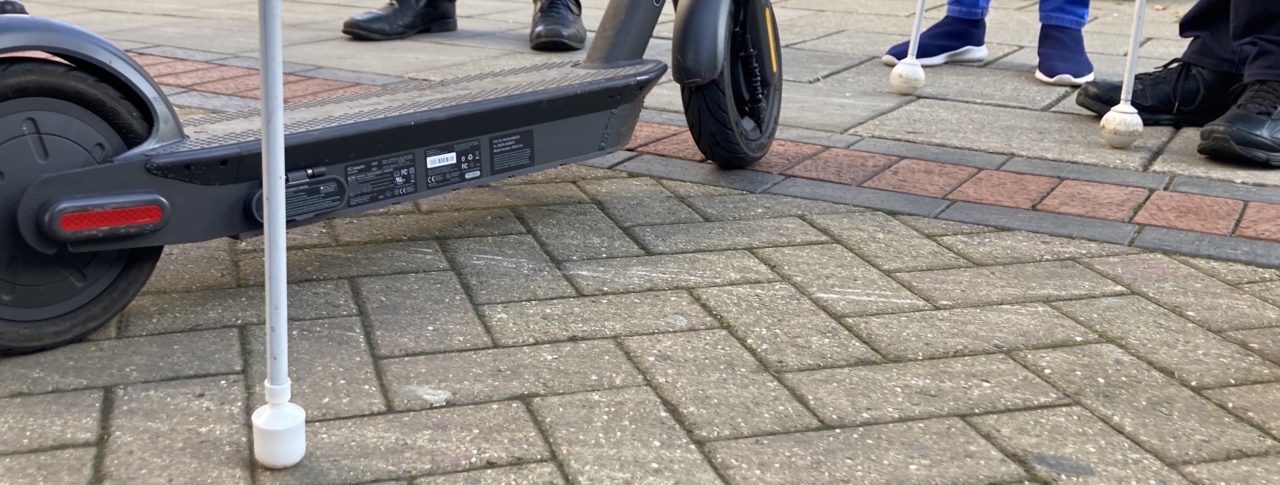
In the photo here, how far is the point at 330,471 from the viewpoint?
5.32ft

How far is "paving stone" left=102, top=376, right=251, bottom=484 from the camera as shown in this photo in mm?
1614

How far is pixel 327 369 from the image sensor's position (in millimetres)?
1939

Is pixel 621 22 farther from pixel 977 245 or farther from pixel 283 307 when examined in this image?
pixel 283 307

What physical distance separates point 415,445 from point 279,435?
0.19m

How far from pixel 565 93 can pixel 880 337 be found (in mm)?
837

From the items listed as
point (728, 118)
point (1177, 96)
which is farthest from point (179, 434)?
point (1177, 96)

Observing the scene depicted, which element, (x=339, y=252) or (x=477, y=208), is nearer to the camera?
(x=339, y=252)

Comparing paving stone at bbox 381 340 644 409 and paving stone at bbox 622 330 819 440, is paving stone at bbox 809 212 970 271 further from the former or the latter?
paving stone at bbox 381 340 644 409

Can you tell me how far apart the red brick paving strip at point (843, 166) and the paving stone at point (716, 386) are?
1.08 meters

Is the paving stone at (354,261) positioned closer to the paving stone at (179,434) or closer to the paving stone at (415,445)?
the paving stone at (179,434)

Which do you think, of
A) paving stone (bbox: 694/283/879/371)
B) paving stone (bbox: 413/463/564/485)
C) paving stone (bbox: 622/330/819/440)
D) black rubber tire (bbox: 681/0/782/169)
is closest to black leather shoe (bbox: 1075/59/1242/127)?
black rubber tire (bbox: 681/0/782/169)

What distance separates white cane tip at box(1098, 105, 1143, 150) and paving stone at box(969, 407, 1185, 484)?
169 cm

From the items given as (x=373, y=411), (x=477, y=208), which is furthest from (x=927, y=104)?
(x=373, y=411)

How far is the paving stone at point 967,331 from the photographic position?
6.87ft
